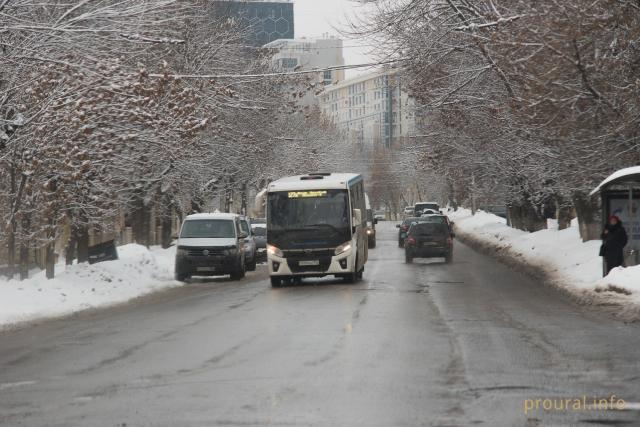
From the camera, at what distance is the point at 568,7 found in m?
24.5

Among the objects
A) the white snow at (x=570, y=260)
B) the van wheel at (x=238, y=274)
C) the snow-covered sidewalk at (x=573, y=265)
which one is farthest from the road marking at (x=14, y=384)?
the van wheel at (x=238, y=274)

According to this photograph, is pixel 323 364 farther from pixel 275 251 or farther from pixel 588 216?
pixel 588 216

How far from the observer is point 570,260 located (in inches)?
1350

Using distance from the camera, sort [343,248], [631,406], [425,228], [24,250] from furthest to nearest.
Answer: [425,228] → [343,248] → [24,250] → [631,406]

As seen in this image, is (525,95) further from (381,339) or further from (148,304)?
(381,339)

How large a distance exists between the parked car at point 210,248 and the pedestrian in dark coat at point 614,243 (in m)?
12.6

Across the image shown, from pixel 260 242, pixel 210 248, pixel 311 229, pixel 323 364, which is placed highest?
pixel 311 229

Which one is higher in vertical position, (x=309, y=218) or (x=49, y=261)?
(x=309, y=218)

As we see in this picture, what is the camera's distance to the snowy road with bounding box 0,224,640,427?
9.98m

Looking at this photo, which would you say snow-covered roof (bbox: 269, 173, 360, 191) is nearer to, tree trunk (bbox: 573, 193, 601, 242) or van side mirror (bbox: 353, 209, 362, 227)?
van side mirror (bbox: 353, 209, 362, 227)

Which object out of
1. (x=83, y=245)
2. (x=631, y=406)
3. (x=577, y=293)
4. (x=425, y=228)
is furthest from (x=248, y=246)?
(x=631, y=406)

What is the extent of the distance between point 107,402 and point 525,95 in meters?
18.3

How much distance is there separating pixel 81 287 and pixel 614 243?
462 inches

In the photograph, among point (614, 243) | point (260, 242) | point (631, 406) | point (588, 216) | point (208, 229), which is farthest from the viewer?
point (260, 242)
